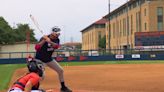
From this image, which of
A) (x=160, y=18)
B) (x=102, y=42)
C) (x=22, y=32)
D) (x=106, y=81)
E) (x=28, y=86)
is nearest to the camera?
(x=28, y=86)

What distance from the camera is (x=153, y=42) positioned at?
6556 cm

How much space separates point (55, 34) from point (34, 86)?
4676 millimetres

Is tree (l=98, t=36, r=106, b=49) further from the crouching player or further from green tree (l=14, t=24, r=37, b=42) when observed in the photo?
the crouching player

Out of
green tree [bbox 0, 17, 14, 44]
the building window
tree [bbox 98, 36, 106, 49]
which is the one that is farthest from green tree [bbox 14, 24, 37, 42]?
the building window

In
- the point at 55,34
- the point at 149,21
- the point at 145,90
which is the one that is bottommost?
the point at 145,90

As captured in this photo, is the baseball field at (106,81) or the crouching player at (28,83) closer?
the crouching player at (28,83)

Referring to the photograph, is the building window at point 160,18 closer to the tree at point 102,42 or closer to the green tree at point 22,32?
the green tree at point 22,32

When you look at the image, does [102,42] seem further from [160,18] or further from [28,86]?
[28,86]

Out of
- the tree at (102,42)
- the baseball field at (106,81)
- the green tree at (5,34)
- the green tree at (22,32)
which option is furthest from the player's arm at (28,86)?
the tree at (102,42)

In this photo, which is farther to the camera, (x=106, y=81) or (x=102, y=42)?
(x=102, y=42)

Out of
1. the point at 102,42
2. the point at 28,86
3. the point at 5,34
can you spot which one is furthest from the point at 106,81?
the point at 102,42

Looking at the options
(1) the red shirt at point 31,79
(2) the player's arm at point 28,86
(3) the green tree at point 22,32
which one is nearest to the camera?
(2) the player's arm at point 28,86

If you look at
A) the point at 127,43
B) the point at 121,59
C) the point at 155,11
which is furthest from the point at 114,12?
the point at 121,59

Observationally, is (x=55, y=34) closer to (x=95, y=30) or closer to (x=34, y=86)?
(x=34, y=86)
